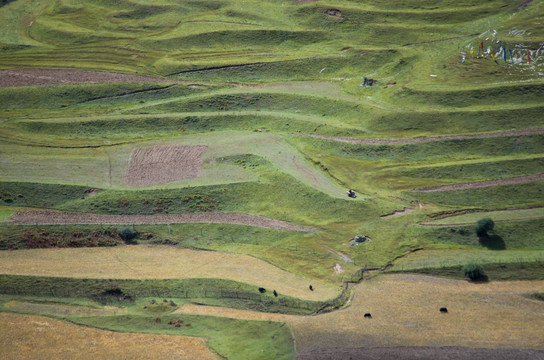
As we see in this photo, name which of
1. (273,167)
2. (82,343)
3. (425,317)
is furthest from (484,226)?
(82,343)

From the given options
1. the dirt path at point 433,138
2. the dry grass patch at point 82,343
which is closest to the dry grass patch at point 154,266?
the dry grass patch at point 82,343

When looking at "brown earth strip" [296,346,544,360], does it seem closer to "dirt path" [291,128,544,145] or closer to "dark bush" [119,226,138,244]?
"dark bush" [119,226,138,244]

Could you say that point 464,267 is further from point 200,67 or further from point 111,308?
point 200,67

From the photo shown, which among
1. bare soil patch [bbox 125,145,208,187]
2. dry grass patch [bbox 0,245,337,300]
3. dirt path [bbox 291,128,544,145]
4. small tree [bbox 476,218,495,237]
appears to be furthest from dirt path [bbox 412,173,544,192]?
bare soil patch [bbox 125,145,208,187]

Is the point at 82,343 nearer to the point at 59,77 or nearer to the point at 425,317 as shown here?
the point at 425,317

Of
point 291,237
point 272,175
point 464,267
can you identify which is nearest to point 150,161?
Answer: point 272,175

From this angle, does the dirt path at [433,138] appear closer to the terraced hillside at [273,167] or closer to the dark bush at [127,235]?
the terraced hillside at [273,167]
